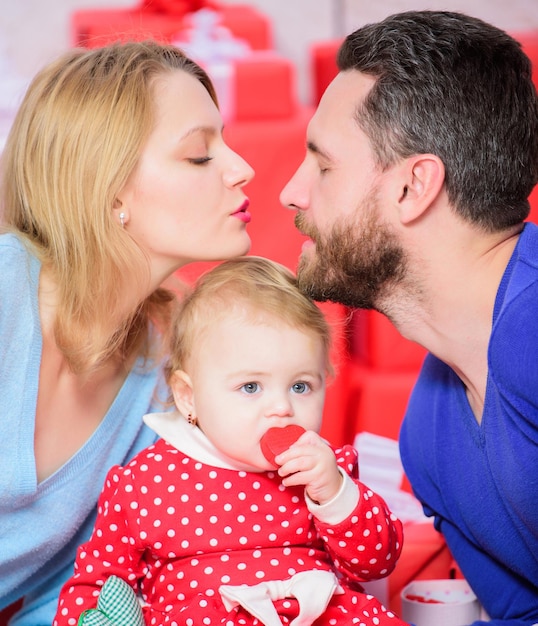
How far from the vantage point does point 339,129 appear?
4.81 feet

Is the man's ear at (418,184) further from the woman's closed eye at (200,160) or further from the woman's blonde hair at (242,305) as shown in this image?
the woman's closed eye at (200,160)

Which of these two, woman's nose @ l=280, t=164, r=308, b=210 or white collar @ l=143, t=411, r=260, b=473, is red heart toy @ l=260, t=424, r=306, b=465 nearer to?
white collar @ l=143, t=411, r=260, b=473

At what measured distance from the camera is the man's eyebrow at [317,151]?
1474 mm

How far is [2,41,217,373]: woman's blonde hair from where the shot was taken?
4.86 feet

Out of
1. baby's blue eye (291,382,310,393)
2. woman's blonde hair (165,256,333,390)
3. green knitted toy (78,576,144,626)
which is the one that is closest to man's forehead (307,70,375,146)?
woman's blonde hair (165,256,333,390)

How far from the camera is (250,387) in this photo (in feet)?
4.19

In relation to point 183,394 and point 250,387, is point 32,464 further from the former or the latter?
point 250,387

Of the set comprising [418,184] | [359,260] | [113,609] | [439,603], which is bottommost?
[439,603]

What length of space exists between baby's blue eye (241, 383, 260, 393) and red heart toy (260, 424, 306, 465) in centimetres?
6

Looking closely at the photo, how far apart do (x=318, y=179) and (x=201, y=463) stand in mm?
515

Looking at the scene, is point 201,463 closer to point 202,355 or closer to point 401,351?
point 202,355

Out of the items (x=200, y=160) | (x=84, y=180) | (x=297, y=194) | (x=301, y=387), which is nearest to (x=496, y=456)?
(x=301, y=387)

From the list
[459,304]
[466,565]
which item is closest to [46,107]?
[459,304]

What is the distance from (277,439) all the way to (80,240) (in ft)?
1.68
